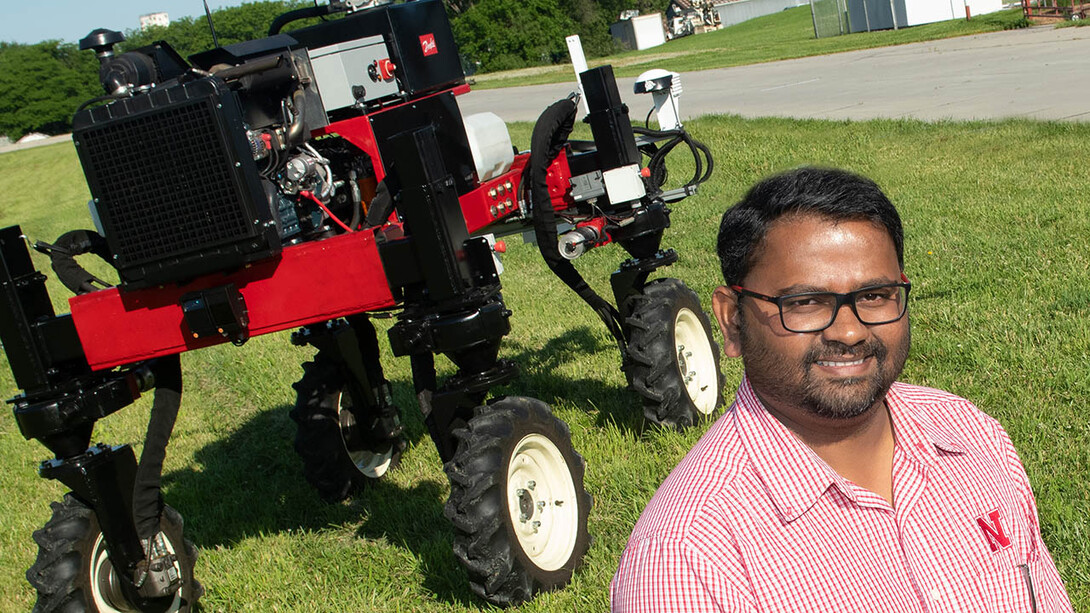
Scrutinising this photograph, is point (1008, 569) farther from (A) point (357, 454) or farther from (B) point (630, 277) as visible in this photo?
(A) point (357, 454)

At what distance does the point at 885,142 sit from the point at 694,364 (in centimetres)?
884

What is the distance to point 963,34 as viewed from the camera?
1185 inches

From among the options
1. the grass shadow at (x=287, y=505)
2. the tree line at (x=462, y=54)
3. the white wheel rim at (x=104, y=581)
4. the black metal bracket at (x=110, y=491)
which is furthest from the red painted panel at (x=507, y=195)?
the tree line at (x=462, y=54)

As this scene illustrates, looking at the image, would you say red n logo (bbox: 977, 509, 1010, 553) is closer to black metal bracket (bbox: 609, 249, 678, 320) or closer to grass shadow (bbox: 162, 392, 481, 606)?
grass shadow (bbox: 162, 392, 481, 606)

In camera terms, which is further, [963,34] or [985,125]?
[963,34]

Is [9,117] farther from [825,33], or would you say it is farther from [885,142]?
[885,142]

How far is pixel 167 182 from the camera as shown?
4.49 m

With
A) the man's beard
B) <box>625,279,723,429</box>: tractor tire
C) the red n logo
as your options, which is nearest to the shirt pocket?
the red n logo

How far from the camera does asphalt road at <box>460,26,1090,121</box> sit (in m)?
16.7

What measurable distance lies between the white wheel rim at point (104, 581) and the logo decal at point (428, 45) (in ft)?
8.82

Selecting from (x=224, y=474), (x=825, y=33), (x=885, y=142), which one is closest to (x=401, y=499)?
(x=224, y=474)

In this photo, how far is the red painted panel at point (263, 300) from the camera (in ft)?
15.3

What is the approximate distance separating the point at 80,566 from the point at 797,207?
147 inches

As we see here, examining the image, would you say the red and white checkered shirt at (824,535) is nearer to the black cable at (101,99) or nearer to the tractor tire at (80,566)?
the black cable at (101,99)
